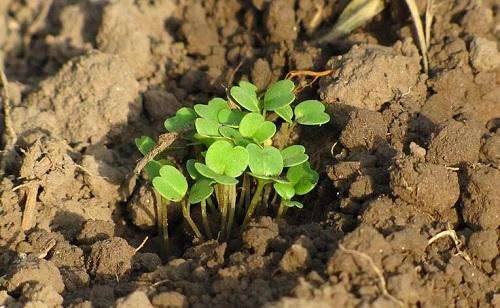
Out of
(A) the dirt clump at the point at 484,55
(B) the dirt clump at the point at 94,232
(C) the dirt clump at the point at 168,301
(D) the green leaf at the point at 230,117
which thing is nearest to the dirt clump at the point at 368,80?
(A) the dirt clump at the point at 484,55

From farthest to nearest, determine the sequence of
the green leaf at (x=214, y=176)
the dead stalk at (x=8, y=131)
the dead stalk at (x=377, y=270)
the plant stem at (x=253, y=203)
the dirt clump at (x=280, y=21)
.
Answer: the dirt clump at (x=280, y=21) < the dead stalk at (x=8, y=131) < the plant stem at (x=253, y=203) < the green leaf at (x=214, y=176) < the dead stalk at (x=377, y=270)

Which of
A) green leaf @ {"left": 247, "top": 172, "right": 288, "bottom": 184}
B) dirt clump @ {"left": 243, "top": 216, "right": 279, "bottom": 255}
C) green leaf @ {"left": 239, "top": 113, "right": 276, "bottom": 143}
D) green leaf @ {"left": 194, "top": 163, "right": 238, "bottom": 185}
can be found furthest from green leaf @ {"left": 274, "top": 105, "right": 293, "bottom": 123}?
dirt clump @ {"left": 243, "top": 216, "right": 279, "bottom": 255}

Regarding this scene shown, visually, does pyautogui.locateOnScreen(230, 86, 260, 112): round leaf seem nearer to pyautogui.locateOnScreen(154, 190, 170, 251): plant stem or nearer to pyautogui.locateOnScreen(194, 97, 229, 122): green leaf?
pyautogui.locateOnScreen(194, 97, 229, 122): green leaf

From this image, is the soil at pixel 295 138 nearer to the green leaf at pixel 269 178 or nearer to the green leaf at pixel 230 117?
the green leaf at pixel 269 178

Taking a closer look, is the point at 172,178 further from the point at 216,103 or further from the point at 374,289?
the point at 374,289

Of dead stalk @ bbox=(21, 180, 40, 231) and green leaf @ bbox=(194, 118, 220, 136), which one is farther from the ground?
green leaf @ bbox=(194, 118, 220, 136)

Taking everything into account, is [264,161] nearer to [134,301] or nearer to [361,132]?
[361,132]

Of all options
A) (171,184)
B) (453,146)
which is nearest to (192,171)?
(171,184)
